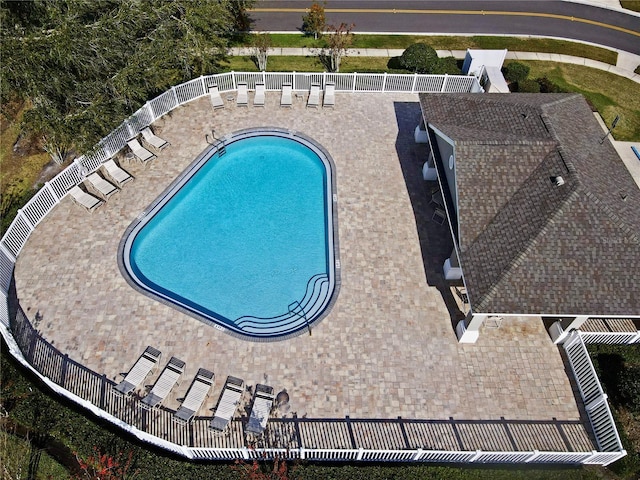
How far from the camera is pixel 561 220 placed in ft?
55.7

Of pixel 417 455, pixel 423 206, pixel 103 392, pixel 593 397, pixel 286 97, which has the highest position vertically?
pixel 286 97

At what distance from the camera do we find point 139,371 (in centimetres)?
1708

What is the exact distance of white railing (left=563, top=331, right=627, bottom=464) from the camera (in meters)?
15.6

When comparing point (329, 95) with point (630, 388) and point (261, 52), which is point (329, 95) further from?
point (630, 388)

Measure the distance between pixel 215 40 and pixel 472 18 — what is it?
23.9 meters

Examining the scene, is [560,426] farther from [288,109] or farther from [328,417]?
[288,109]

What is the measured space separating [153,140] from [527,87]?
80.4 ft

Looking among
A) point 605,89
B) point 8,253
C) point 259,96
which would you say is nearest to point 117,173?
point 8,253

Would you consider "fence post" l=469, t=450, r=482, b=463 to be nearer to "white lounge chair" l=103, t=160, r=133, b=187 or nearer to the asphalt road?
"white lounge chair" l=103, t=160, r=133, b=187

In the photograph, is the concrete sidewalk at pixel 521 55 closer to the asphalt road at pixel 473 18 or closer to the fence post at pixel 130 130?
the asphalt road at pixel 473 18

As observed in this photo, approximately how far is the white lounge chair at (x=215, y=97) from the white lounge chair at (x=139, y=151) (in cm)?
549

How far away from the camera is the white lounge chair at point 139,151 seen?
973 inches

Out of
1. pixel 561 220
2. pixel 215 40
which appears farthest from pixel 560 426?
pixel 215 40

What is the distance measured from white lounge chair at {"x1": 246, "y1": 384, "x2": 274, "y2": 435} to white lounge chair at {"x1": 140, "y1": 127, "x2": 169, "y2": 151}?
15404 mm
